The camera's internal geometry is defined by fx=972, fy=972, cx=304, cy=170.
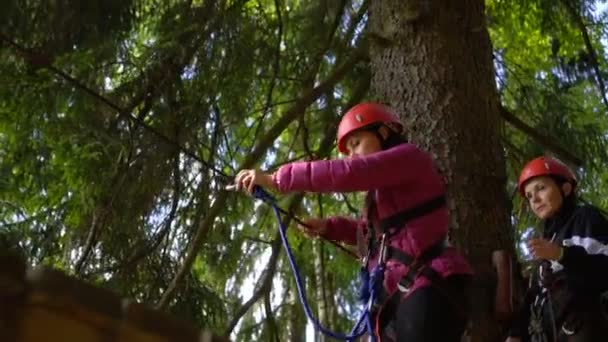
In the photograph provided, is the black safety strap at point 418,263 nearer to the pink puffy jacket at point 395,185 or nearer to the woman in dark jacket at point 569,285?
the pink puffy jacket at point 395,185

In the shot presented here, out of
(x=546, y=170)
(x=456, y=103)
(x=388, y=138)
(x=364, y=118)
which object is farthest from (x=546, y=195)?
(x=364, y=118)

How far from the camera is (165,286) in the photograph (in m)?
5.08

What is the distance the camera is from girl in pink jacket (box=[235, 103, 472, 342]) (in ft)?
10.3

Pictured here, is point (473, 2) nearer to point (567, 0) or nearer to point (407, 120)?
point (407, 120)

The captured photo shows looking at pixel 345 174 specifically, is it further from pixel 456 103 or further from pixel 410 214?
pixel 456 103

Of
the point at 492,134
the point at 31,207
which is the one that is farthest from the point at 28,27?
the point at 492,134

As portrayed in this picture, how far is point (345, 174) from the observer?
10.3ft

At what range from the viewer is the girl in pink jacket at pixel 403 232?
10.3 feet

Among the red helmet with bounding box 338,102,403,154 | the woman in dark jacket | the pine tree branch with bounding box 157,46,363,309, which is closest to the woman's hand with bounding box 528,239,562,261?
the woman in dark jacket

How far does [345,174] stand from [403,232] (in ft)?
0.95

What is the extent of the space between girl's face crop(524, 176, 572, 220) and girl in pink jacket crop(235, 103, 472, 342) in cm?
72

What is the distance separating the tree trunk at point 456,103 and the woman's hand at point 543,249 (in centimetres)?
34

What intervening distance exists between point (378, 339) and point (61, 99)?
2476 mm

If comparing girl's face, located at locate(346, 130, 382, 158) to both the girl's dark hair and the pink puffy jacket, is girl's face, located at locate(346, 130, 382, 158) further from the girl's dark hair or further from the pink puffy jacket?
the pink puffy jacket
